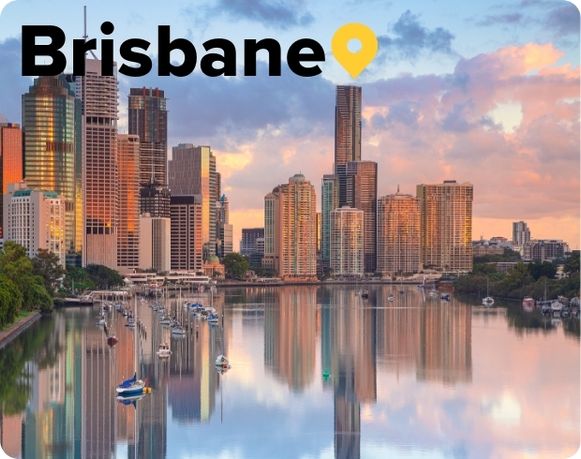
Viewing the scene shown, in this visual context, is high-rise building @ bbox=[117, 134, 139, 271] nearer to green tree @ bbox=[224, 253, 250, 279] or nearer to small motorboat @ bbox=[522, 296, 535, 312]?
green tree @ bbox=[224, 253, 250, 279]

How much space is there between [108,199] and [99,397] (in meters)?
67.4

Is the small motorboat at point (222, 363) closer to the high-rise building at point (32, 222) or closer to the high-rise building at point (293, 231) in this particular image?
the high-rise building at point (32, 222)

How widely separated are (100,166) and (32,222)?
20.6 m

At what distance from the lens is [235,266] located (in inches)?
3863

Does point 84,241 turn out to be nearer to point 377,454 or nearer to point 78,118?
point 78,118

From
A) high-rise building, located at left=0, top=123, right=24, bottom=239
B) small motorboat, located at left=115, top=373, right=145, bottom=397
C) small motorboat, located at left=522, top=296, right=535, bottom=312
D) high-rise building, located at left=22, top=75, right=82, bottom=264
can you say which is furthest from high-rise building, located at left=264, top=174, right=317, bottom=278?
small motorboat, located at left=115, top=373, right=145, bottom=397

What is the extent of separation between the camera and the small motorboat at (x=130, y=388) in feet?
62.4

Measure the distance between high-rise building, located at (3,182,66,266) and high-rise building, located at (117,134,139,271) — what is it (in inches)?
842

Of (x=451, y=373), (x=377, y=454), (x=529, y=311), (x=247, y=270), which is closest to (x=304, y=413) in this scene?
(x=377, y=454)

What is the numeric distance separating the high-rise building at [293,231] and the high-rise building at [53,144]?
3051cm

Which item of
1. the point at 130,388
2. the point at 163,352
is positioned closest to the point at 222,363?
the point at 163,352

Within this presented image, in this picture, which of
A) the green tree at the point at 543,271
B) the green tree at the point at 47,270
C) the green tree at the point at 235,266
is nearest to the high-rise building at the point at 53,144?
the green tree at the point at 235,266

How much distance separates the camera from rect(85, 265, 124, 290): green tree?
66625 millimetres

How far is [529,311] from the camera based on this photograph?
145 ft
